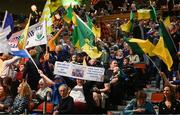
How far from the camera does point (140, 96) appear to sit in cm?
946

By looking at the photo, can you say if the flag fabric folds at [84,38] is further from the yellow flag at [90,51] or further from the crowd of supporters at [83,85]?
the crowd of supporters at [83,85]

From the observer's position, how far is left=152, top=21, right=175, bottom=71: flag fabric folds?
10.6m

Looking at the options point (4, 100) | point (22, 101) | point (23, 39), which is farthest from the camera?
point (23, 39)

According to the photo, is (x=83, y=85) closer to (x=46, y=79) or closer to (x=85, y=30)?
(x=46, y=79)

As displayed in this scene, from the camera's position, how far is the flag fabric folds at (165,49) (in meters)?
10.6

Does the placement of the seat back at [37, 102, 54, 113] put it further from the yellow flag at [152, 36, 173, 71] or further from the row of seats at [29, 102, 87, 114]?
the yellow flag at [152, 36, 173, 71]

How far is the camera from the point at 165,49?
10.7 meters

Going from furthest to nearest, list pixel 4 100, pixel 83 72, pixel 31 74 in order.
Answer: pixel 31 74 → pixel 83 72 → pixel 4 100

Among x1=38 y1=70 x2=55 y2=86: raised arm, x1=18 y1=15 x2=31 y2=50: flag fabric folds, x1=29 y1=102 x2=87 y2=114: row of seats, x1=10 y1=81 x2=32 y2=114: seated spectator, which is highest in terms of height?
x1=18 y1=15 x2=31 y2=50: flag fabric folds

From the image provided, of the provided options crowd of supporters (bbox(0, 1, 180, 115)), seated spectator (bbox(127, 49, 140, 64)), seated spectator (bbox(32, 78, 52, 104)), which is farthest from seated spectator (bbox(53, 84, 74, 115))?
seated spectator (bbox(127, 49, 140, 64))

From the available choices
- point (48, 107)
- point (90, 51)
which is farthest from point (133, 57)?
point (48, 107)

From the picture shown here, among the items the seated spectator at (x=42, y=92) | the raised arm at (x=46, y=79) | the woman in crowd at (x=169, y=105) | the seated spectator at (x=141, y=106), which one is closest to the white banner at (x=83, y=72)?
the raised arm at (x=46, y=79)

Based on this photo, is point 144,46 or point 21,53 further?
point 21,53

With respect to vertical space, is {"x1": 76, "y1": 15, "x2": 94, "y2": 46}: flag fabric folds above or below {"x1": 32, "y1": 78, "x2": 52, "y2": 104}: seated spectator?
above
